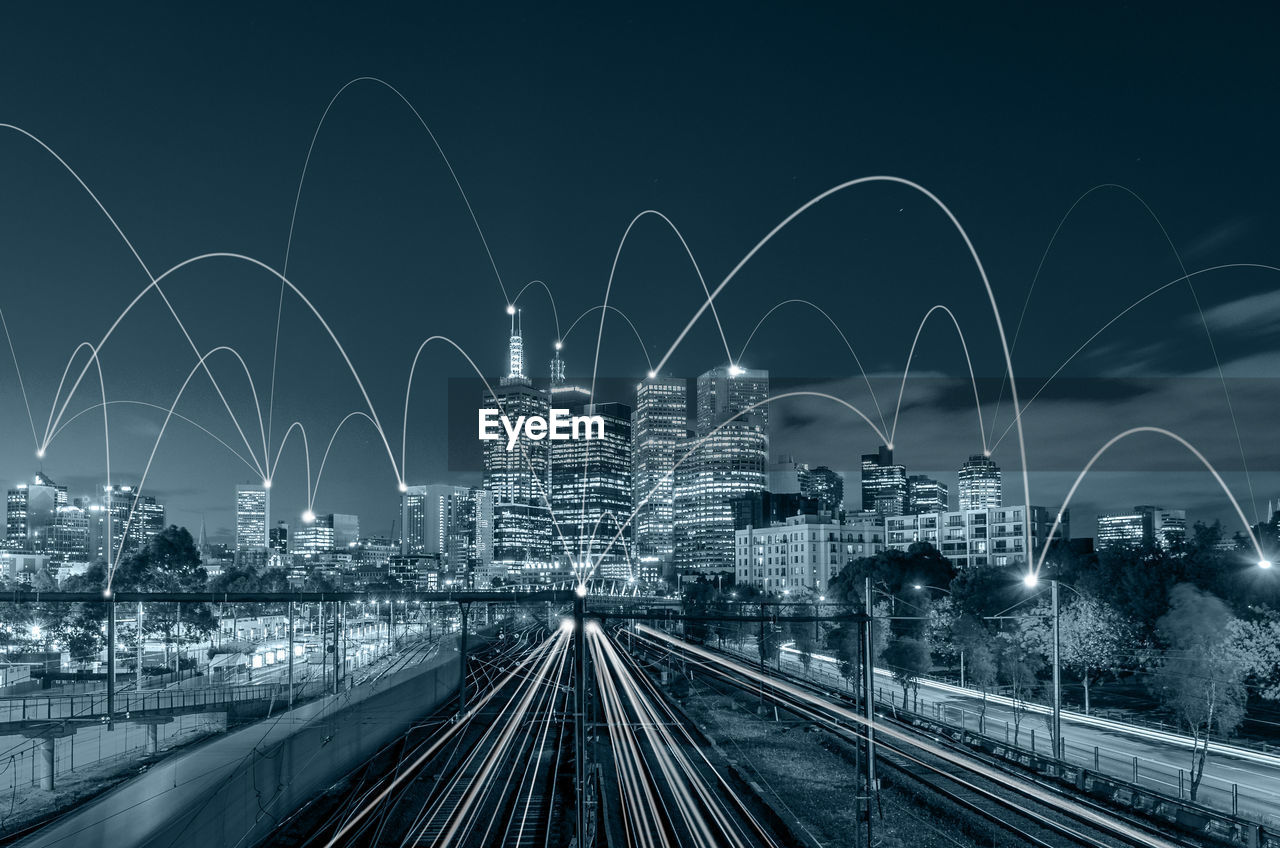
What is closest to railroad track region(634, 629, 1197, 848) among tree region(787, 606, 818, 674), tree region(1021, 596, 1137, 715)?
tree region(1021, 596, 1137, 715)

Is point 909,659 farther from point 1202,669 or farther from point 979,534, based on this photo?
point 979,534

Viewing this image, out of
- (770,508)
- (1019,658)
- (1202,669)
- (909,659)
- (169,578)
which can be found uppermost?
(770,508)

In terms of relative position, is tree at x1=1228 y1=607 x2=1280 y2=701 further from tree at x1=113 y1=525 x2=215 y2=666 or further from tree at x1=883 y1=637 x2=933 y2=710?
tree at x1=113 y1=525 x2=215 y2=666

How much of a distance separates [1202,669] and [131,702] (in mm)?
37352

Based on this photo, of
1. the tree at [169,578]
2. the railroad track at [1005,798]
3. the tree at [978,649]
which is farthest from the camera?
the tree at [169,578]

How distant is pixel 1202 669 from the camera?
28656 mm

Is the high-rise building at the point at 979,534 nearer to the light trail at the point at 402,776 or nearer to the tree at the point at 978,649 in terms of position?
the tree at the point at 978,649

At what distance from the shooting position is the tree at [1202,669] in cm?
2838

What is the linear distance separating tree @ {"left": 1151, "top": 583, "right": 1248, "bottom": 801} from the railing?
30995 mm

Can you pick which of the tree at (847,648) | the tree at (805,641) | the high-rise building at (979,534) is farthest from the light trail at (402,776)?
the high-rise building at (979,534)

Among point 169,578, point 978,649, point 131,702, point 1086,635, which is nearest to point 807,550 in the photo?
point 169,578

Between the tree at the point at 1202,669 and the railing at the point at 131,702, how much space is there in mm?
30995

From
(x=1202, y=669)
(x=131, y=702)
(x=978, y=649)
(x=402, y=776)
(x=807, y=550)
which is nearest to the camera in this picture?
(x=402, y=776)

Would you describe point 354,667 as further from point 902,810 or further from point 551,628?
point 551,628
